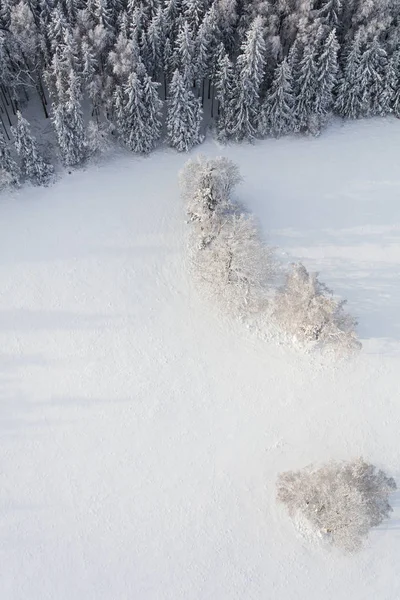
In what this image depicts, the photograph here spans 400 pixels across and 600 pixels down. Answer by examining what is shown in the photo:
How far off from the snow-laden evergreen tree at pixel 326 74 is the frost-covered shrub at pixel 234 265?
13874mm

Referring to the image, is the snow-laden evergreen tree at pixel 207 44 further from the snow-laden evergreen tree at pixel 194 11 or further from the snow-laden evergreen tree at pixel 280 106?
the snow-laden evergreen tree at pixel 280 106

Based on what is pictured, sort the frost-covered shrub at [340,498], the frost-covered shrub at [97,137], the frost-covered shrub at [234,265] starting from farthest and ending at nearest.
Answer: the frost-covered shrub at [97,137] → the frost-covered shrub at [234,265] → the frost-covered shrub at [340,498]

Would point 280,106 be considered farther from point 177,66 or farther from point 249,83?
point 177,66

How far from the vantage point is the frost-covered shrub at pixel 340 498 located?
32438 mm

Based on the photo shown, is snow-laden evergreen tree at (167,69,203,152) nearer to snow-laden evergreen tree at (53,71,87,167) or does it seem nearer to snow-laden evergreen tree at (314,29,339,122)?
snow-laden evergreen tree at (53,71,87,167)

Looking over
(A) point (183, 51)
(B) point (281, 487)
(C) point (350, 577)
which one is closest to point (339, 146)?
(A) point (183, 51)

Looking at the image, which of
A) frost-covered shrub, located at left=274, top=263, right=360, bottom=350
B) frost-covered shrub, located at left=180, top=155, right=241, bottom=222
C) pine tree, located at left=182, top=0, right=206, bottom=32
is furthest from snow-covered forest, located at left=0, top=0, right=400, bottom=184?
frost-covered shrub, located at left=274, top=263, right=360, bottom=350

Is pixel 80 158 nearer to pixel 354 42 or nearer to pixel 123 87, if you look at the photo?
pixel 123 87

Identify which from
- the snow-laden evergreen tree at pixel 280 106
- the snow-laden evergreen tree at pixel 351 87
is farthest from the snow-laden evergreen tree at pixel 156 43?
the snow-laden evergreen tree at pixel 351 87

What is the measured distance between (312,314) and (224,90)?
2100cm

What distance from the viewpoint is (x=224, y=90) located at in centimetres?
→ 4366

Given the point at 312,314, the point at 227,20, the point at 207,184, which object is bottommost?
the point at 312,314

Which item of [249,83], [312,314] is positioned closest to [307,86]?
[249,83]

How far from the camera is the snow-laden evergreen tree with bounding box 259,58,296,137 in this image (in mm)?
42781
